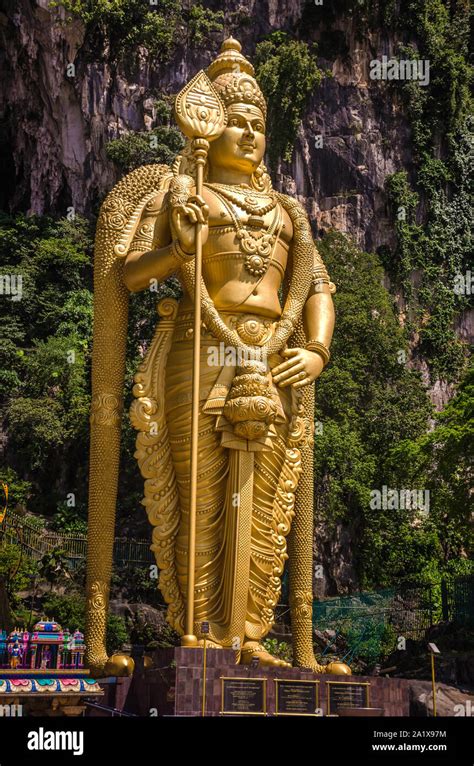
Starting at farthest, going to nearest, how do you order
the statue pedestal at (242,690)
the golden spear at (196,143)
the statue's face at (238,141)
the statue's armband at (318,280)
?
the statue's armband at (318,280) < the statue's face at (238,141) < the golden spear at (196,143) < the statue pedestal at (242,690)

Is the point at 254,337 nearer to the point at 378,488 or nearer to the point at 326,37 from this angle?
the point at 378,488

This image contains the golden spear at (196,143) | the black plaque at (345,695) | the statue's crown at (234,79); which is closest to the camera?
the black plaque at (345,695)

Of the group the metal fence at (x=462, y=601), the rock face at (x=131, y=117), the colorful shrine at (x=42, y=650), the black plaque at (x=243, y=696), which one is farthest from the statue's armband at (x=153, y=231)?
the rock face at (x=131, y=117)

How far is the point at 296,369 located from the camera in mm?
9398

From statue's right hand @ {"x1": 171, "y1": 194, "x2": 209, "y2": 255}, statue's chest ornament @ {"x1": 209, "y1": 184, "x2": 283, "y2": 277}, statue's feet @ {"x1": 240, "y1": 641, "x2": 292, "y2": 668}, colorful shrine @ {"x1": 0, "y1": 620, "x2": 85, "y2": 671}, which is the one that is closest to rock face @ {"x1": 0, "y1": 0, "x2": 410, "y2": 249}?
statue's chest ornament @ {"x1": 209, "y1": 184, "x2": 283, "y2": 277}

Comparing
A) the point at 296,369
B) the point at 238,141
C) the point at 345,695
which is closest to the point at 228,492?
the point at 296,369

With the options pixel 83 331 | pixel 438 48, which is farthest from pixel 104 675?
pixel 438 48

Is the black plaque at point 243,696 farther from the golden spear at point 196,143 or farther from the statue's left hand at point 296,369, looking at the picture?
the statue's left hand at point 296,369

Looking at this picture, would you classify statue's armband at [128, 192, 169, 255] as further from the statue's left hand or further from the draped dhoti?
the statue's left hand

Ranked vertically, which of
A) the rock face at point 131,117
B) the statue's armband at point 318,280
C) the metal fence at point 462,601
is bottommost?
the metal fence at point 462,601

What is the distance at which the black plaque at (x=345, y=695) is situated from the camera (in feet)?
27.7

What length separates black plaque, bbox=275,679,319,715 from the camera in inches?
322

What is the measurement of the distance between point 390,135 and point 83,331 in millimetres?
9832

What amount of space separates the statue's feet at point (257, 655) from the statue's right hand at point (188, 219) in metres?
3.44
